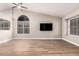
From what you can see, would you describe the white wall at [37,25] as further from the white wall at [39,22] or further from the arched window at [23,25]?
the arched window at [23,25]

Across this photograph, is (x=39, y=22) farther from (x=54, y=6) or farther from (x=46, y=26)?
(x=54, y=6)

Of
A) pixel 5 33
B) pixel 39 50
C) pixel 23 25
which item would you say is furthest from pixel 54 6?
pixel 23 25

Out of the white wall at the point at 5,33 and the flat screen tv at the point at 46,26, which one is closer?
the white wall at the point at 5,33

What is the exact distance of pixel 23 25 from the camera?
26.5 ft

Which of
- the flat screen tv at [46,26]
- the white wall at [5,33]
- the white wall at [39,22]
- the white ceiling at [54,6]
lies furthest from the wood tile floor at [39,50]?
the flat screen tv at [46,26]

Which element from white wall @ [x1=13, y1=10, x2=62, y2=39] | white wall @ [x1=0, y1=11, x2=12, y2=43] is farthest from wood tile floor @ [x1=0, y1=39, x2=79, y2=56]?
white wall @ [x1=13, y1=10, x2=62, y2=39]

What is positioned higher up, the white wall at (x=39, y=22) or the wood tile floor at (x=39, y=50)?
the white wall at (x=39, y=22)

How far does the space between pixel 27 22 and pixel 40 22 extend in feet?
3.12

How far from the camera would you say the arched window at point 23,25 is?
782cm

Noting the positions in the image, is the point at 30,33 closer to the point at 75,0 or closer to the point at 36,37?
the point at 36,37

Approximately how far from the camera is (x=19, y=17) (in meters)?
8.12

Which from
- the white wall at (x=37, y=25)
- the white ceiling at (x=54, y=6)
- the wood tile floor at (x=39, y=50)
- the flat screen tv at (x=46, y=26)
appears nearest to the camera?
the wood tile floor at (x=39, y=50)

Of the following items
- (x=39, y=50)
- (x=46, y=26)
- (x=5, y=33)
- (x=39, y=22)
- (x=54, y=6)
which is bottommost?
(x=39, y=50)

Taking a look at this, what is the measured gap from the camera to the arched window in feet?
25.7
